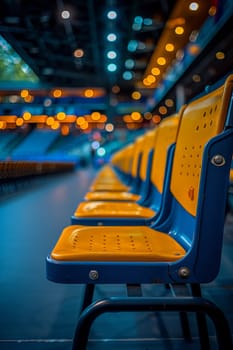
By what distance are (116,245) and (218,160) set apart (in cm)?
38

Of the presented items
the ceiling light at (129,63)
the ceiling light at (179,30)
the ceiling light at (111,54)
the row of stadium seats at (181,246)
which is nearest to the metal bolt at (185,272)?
the row of stadium seats at (181,246)

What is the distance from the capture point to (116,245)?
1.12 metres

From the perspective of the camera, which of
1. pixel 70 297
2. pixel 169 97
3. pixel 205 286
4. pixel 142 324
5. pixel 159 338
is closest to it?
pixel 159 338

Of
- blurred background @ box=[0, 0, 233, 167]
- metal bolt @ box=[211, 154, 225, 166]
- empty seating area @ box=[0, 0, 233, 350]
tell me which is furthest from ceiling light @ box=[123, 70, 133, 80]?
metal bolt @ box=[211, 154, 225, 166]

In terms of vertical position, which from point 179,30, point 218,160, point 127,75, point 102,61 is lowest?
point 218,160

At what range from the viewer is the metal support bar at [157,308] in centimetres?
80

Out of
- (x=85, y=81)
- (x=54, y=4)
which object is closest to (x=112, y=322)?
(x=54, y=4)

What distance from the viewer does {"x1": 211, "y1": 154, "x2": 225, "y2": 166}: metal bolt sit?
90 cm

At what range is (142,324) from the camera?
58.1 inches

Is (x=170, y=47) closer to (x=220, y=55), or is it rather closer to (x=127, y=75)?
(x=220, y=55)

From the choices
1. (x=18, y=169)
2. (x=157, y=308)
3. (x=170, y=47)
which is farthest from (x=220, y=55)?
(x=170, y=47)

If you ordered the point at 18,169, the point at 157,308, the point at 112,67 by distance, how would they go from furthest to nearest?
the point at 112,67, the point at 18,169, the point at 157,308

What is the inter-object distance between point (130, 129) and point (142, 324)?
767 inches

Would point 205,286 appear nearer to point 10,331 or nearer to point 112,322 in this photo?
point 112,322
